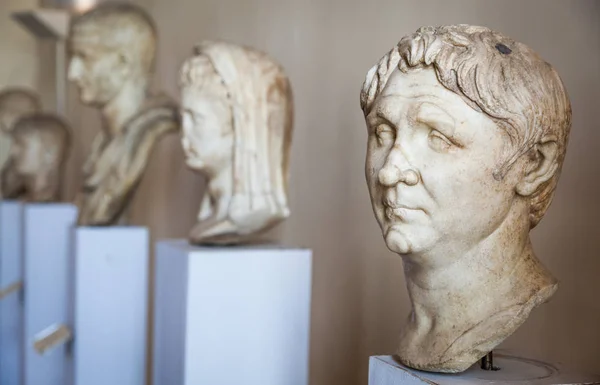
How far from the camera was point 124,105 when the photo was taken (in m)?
4.68

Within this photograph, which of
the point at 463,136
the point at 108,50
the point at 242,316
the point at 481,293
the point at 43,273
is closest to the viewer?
the point at 463,136

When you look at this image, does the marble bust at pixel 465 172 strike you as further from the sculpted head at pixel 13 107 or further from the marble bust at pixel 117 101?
the sculpted head at pixel 13 107

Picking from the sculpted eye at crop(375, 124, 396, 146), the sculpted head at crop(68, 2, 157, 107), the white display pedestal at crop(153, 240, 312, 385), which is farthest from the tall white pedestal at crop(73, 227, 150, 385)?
the sculpted eye at crop(375, 124, 396, 146)

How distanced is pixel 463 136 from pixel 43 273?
4040 millimetres

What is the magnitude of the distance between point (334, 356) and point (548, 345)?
149 cm

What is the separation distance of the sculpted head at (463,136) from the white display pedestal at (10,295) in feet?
15.8

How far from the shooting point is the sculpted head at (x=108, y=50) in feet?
15.0

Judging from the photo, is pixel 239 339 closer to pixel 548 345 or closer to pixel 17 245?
pixel 548 345

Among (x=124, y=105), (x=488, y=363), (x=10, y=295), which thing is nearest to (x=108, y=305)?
(x=124, y=105)

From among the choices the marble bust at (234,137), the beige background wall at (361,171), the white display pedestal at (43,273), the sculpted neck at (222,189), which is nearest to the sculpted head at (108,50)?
the beige background wall at (361,171)

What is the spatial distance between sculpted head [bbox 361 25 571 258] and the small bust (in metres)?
4.56

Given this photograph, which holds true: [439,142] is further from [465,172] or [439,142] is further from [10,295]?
[10,295]

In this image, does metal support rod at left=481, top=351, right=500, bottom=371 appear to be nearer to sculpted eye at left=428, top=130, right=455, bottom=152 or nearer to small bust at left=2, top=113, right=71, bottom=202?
sculpted eye at left=428, top=130, right=455, bottom=152

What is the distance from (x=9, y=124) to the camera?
8.07 meters
